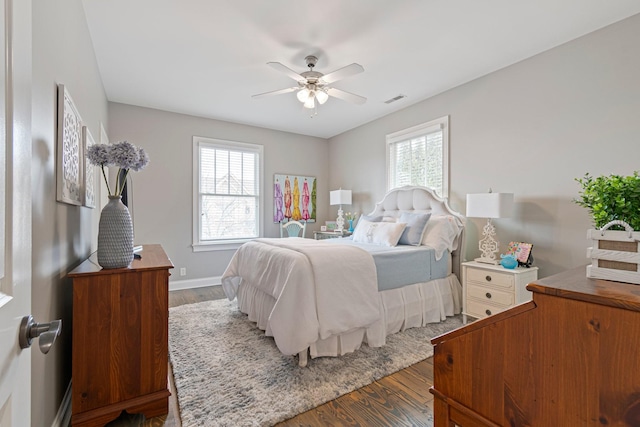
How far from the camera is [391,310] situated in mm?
2768

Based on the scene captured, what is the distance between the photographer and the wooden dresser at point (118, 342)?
152 cm

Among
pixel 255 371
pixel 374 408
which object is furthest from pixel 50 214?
pixel 374 408

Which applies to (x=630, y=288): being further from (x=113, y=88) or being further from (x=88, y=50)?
(x=113, y=88)

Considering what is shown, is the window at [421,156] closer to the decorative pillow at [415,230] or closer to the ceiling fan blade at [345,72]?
the decorative pillow at [415,230]

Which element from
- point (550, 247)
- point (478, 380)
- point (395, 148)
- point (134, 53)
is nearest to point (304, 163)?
point (395, 148)

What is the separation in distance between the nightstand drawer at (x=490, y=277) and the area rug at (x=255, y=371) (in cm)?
55

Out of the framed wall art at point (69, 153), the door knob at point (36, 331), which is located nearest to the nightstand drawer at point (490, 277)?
the door knob at point (36, 331)

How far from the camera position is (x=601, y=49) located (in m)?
2.52

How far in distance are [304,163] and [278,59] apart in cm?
291

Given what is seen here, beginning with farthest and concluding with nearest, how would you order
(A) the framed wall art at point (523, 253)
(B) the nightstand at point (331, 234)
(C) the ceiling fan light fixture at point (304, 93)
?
(B) the nightstand at point (331, 234) → (C) the ceiling fan light fixture at point (304, 93) → (A) the framed wall art at point (523, 253)

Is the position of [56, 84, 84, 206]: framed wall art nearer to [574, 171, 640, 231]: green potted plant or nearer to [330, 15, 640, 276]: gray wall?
[574, 171, 640, 231]: green potted plant

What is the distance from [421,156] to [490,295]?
2109 mm

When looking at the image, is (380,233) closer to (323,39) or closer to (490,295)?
(490,295)

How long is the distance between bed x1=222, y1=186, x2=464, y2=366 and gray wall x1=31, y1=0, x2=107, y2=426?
1.26m
